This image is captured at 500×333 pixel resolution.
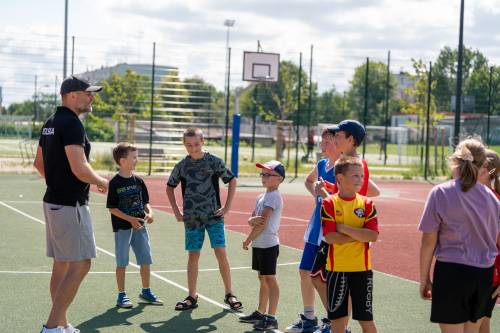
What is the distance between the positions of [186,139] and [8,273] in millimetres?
2961

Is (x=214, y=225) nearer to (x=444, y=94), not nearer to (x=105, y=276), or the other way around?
(x=105, y=276)

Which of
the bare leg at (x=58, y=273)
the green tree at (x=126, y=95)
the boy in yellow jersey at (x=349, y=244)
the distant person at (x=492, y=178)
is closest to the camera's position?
the distant person at (x=492, y=178)

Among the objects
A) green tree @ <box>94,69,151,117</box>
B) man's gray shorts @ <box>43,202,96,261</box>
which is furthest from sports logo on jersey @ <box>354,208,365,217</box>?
green tree @ <box>94,69,151,117</box>

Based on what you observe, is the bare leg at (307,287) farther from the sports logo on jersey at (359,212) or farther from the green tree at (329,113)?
the green tree at (329,113)

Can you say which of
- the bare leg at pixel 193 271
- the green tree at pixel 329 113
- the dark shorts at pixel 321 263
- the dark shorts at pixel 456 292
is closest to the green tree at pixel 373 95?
the green tree at pixel 329 113

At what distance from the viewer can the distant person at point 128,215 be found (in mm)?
8391

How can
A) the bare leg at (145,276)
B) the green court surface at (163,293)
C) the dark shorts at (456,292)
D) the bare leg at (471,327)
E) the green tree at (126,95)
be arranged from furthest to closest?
the green tree at (126,95) → the bare leg at (145,276) → the green court surface at (163,293) → the bare leg at (471,327) → the dark shorts at (456,292)

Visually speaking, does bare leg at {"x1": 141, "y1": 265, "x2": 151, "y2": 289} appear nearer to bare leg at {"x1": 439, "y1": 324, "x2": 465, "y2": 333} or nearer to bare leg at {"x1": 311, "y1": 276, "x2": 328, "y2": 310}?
bare leg at {"x1": 311, "y1": 276, "x2": 328, "y2": 310}

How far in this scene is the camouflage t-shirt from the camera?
8461mm

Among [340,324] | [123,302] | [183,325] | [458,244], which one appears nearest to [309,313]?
[183,325]

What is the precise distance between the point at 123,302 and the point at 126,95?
3403 cm

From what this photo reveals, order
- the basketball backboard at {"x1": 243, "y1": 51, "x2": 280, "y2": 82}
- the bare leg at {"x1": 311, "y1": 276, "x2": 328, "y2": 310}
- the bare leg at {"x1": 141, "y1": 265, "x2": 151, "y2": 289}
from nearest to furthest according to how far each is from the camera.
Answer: the bare leg at {"x1": 311, "y1": 276, "x2": 328, "y2": 310} → the bare leg at {"x1": 141, "y1": 265, "x2": 151, "y2": 289} → the basketball backboard at {"x1": 243, "y1": 51, "x2": 280, "y2": 82}

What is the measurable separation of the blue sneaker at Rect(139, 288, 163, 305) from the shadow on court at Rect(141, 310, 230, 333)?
0.56 metres

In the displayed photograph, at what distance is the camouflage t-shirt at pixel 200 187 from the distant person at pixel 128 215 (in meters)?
0.43
